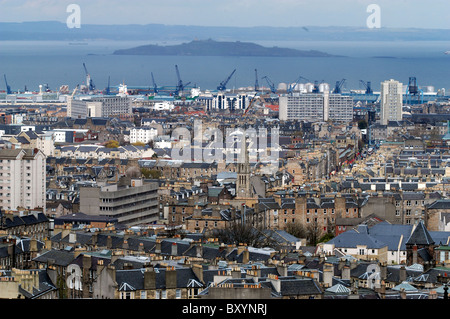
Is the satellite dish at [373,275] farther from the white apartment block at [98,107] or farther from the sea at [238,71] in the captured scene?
the sea at [238,71]

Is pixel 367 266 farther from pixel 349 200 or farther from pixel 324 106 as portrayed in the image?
pixel 324 106

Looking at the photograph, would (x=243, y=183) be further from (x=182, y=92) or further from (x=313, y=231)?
(x=182, y=92)

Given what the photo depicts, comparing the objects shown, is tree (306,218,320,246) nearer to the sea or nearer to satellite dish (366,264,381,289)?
satellite dish (366,264,381,289)

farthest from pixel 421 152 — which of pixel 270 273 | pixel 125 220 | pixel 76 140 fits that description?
pixel 270 273

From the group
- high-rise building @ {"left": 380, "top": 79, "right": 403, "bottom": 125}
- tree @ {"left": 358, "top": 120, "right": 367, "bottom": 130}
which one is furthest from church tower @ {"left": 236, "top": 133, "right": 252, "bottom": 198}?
high-rise building @ {"left": 380, "top": 79, "right": 403, "bottom": 125}
